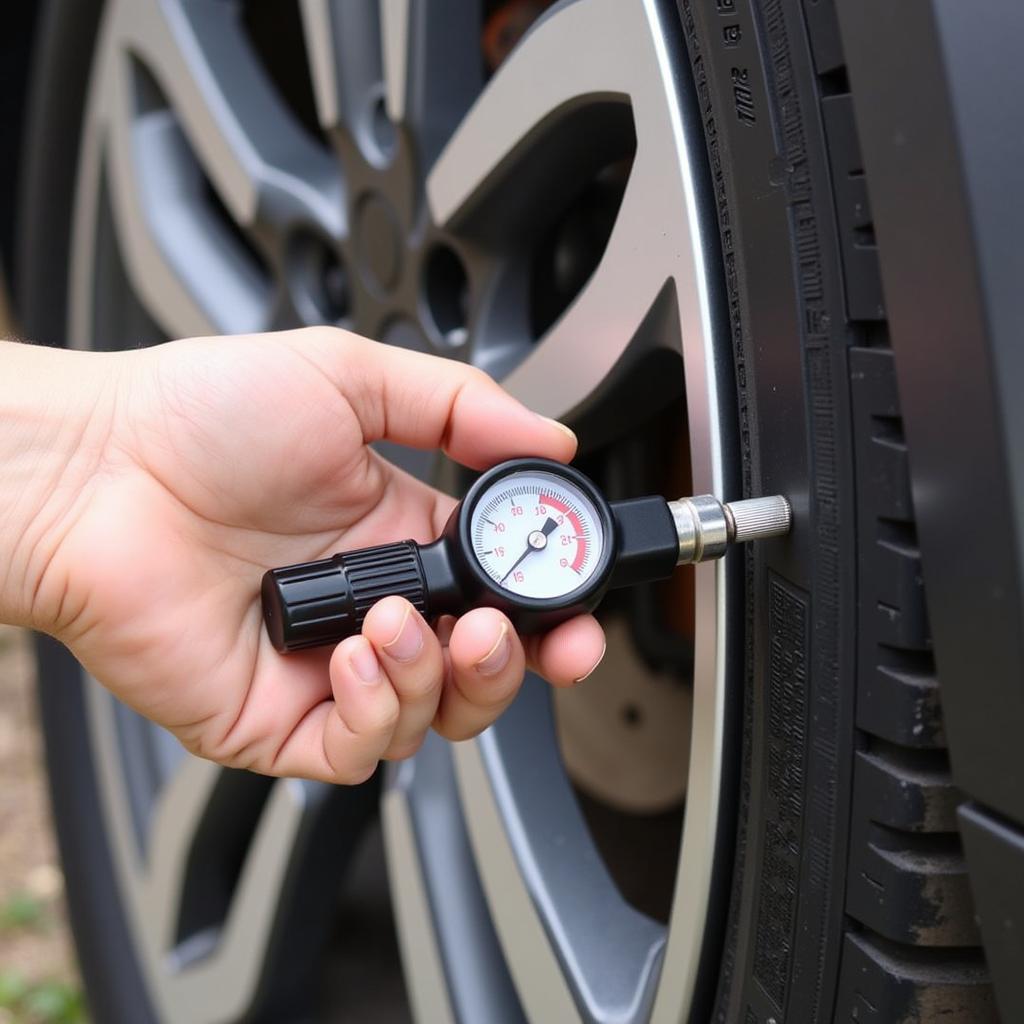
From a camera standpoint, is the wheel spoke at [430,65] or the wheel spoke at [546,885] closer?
the wheel spoke at [546,885]

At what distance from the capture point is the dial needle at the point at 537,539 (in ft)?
2.60

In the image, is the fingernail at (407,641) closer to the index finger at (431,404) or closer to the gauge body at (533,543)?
the gauge body at (533,543)

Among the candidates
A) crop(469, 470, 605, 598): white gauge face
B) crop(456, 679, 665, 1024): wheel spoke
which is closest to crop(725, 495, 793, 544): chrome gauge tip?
crop(469, 470, 605, 598): white gauge face

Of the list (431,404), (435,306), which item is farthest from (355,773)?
(435,306)

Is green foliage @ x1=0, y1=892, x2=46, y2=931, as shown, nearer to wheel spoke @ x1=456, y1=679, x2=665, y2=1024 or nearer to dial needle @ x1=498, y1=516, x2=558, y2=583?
wheel spoke @ x1=456, y1=679, x2=665, y2=1024

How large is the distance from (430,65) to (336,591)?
1.75 ft

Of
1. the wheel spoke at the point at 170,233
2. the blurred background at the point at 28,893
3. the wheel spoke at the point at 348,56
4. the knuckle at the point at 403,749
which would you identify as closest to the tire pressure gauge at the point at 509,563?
the knuckle at the point at 403,749

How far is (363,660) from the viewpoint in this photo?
748 mm

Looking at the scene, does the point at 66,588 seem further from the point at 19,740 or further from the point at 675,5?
the point at 19,740

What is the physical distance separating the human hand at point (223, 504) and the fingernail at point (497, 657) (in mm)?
66

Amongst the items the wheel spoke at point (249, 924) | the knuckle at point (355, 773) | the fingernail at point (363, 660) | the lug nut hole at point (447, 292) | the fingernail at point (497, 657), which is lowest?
the wheel spoke at point (249, 924)

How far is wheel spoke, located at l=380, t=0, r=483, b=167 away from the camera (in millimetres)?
1059

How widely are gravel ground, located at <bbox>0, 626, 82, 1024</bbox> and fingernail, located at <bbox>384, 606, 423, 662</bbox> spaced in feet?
4.54

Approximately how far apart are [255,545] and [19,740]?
6.09 ft
